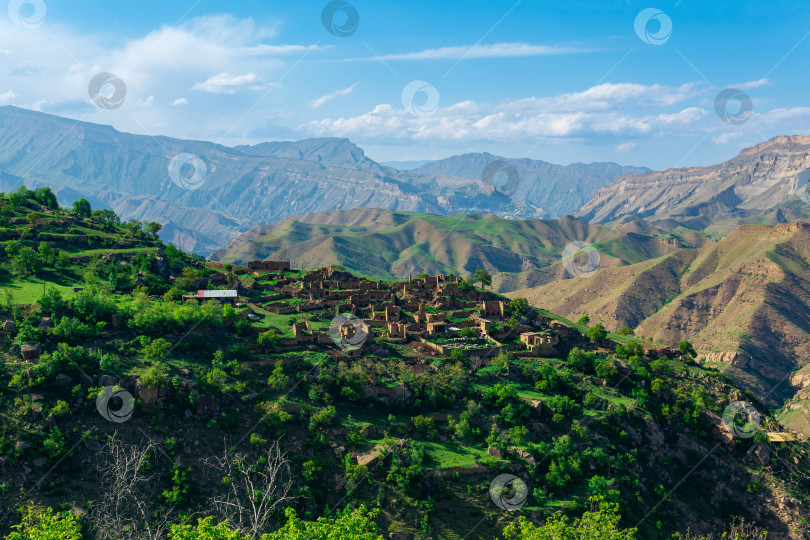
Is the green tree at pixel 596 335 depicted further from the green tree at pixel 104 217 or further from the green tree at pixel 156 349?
the green tree at pixel 104 217

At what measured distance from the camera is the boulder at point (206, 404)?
4416cm

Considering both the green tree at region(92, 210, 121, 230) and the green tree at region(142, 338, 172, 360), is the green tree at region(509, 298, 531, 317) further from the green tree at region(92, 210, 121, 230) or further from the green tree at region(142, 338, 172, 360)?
the green tree at region(92, 210, 121, 230)

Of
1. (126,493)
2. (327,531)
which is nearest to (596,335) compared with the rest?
(327,531)

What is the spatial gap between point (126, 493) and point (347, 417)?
17.9 m

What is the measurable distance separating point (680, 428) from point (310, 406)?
38221mm

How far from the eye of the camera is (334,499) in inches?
1617

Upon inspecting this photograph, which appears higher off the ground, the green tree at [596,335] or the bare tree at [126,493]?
the green tree at [596,335]

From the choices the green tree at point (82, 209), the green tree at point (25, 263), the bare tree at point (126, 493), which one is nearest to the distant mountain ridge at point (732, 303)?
the bare tree at point (126, 493)

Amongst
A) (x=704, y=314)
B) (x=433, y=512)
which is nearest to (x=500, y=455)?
(x=433, y=512)

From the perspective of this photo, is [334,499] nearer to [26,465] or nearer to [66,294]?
[26,465]

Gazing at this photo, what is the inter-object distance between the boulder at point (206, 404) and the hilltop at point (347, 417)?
0.17 meters

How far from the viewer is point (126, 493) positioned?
121 feet

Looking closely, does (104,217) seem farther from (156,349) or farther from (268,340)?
(268,340)

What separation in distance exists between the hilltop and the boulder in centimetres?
17
